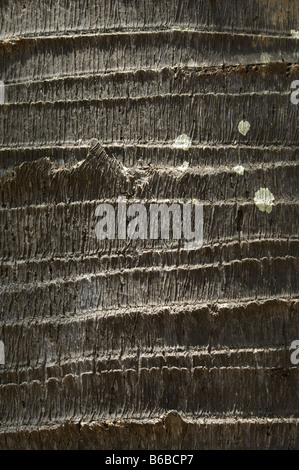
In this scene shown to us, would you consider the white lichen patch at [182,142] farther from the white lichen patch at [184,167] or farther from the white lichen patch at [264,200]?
the white lichen patch at [264,200]

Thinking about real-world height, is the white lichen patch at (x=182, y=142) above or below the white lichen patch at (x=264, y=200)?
above

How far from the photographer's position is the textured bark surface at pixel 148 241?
2025mm

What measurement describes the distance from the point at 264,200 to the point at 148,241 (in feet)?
1.31

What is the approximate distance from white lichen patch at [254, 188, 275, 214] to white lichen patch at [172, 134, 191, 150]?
0.90 feet

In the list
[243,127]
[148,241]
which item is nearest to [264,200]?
[243,127]

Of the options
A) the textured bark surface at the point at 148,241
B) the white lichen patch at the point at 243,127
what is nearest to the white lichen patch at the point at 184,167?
the textured bark surface at the point at 148,241

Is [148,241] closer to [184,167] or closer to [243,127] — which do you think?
[184,167]

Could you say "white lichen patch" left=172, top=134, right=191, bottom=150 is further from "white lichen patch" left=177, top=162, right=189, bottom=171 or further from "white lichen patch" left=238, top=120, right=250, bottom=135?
"white lichen patch" left=238, top=120, right=250, bottom=135

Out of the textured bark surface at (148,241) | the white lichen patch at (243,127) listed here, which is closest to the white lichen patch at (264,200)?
the textured bark surface at (148,241)

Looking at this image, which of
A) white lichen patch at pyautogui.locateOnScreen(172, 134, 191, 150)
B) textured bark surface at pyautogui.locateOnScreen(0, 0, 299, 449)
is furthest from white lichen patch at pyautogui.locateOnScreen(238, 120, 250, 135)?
white lichen patch at pyautogui.locateOnScreen(172, 134, 191, 150)

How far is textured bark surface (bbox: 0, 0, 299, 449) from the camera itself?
203 cm

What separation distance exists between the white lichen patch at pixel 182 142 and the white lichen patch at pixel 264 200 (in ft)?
0.90

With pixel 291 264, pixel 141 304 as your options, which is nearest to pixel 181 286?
pixel 141 304
